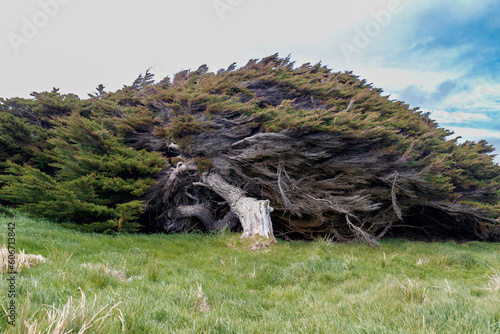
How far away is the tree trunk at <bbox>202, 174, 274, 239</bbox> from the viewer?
311 inches

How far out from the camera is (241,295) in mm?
3521

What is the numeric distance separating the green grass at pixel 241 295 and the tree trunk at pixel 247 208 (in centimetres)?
175

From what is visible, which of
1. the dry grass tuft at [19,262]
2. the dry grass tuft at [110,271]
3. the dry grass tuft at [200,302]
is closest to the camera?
the dry grass tuft at [200,302]

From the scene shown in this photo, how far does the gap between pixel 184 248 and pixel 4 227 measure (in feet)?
14.0

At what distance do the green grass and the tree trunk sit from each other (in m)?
1.75

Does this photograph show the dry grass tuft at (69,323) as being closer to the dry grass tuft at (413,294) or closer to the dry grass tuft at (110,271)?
the dry grass tuft at (110,271)

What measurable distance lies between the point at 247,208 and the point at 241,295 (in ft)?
16.9

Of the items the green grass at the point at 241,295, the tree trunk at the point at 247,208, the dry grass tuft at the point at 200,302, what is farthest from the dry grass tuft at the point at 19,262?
the tree trunk at the point at 247,208

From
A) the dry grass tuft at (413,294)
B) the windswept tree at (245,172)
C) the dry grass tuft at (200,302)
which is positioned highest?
the windswept tree at (245,172)

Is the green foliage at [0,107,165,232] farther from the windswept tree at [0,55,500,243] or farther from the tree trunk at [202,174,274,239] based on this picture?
the tree trunk at [202,174,274,239]

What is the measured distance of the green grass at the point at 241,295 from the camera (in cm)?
220

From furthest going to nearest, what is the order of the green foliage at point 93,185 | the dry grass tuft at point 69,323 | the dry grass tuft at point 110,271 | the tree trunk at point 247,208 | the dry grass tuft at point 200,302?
the tree trunk at point 247,208, the green foliage at point 93,185, the dry grass tuft at point 110,271, the dry grass tuft at point 200,302, the dry grass tuft at point 69,323

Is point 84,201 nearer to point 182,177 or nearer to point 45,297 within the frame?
point 182,177

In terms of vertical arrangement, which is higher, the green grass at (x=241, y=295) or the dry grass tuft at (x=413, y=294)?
the dry grass tuft at (x=413, y=294)
